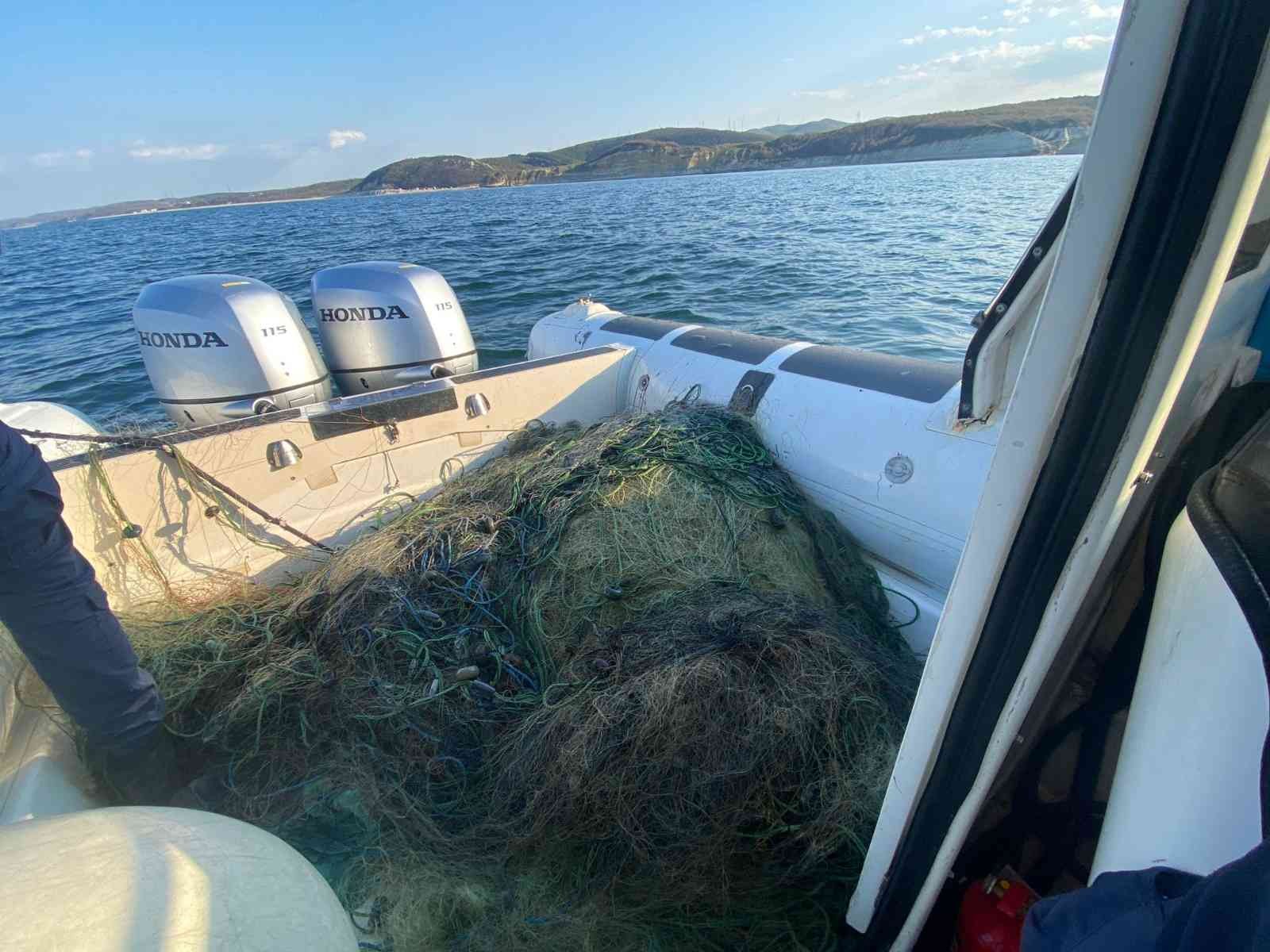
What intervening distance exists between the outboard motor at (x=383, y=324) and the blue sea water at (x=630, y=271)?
120cm

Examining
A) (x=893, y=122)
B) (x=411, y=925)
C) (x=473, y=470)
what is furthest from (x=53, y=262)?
(x=893, y=122)

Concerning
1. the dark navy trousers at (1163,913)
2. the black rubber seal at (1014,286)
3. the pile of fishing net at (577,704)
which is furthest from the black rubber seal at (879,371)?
the dark navy trousers at (1163,913)

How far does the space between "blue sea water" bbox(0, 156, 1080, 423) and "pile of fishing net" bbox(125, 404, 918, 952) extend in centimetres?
147

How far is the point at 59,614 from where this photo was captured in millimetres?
1629

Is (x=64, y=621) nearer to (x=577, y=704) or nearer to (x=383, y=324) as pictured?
(x=577, y=704)

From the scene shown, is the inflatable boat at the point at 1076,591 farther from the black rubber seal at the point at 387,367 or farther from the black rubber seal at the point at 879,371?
the black rubber seal at the point at 387,367

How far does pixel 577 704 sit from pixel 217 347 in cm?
302

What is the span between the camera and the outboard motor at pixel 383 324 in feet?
13.2

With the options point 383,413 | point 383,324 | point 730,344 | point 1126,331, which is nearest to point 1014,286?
point 1126,331

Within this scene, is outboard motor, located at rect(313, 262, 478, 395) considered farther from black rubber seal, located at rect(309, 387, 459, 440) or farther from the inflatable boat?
the inflatable boat

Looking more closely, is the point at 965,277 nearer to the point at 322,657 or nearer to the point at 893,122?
the point at 322,657

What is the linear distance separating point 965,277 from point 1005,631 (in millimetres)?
9885

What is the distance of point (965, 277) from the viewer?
30.4 ft

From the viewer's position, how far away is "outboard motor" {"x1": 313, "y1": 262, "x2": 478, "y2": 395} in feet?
13.2
